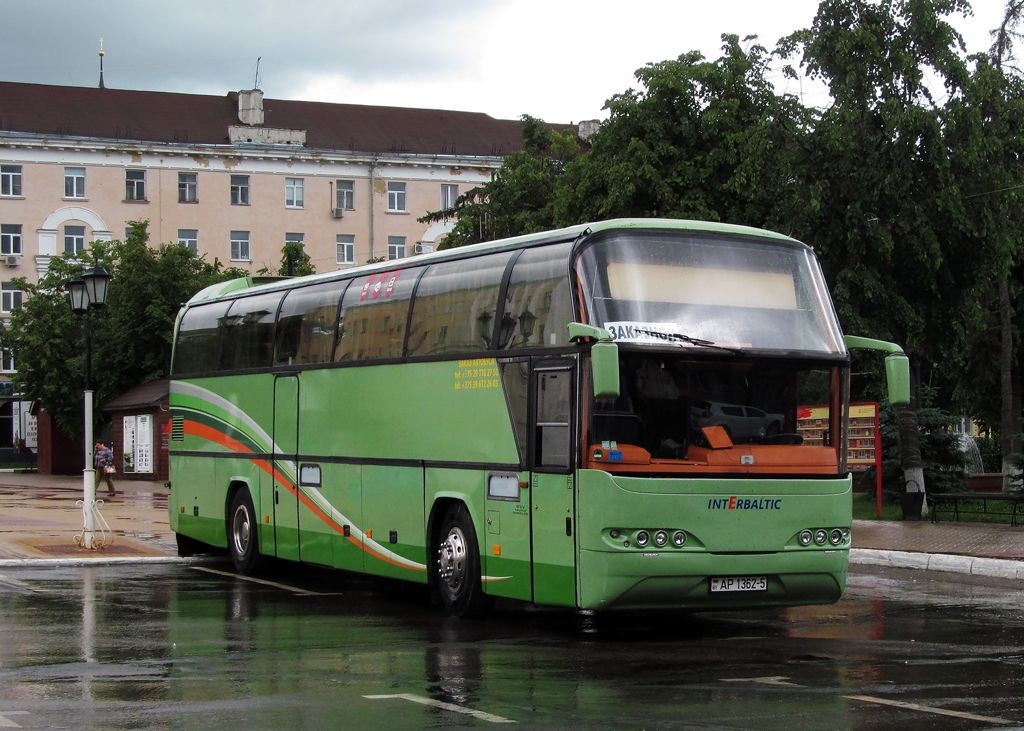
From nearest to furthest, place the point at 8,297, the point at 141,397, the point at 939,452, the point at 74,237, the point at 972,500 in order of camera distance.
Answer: the point at 972,500 < the point at 939,452 < the point at 141,397 < the point at 74,237 < the point at 8,297

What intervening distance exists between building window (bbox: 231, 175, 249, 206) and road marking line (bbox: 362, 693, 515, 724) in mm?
69806

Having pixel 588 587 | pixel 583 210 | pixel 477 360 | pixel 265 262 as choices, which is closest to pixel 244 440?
pixel 477 360

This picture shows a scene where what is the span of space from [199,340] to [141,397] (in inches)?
1445

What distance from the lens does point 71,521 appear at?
99.2 feet

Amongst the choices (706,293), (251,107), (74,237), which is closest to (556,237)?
(706,293)

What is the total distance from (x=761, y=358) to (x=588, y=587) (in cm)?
241

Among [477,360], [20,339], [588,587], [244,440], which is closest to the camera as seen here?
[588,587]

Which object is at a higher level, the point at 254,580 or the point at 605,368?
the point at 605,368

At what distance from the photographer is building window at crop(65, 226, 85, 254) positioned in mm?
74250

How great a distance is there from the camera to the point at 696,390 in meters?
12.2

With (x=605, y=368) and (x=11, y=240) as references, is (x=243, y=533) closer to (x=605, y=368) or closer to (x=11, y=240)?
(x=605, y=368)

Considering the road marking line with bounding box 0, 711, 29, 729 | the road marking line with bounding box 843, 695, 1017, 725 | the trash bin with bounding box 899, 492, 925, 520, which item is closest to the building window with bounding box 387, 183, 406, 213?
the trash bin with bounding box 899, 492, 925, 520

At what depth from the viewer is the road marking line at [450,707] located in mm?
8438

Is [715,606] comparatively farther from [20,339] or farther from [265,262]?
[265,262]
